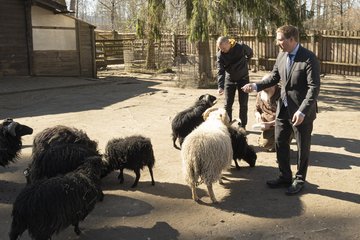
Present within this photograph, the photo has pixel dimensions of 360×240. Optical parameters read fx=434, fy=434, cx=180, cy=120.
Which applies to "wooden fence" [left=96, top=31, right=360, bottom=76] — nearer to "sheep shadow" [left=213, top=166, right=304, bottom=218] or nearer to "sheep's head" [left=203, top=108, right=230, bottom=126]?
"sheep's head" [left=203, top=108, right=230, bottom=126]

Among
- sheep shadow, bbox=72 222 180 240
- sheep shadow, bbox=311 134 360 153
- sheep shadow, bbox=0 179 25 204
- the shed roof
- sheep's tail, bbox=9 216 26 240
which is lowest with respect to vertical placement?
sheep shadow, bbox=72 222 180 240

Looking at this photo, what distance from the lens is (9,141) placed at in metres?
6.39

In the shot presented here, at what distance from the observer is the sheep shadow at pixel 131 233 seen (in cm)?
460

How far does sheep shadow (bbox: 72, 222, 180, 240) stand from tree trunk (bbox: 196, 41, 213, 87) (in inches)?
475

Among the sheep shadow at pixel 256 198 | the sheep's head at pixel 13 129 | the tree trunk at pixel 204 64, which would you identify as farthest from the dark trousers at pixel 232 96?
the tree trunk at pixel 204 64

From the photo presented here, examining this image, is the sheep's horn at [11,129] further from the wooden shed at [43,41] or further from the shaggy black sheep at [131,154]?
the wooden shed at [43,41]

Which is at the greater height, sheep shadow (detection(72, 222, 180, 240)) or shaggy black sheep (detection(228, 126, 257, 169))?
shaggy black sheep (detection(228, 126, 257, 169))

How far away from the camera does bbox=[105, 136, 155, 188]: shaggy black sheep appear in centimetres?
592

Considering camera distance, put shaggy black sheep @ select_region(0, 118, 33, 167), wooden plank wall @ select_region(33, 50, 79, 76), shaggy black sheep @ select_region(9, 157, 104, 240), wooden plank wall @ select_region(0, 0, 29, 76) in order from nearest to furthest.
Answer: shaggy black sheep @ select_region(9, 157, 104, 240) → shaggy black sheep @ select_region(0, 118, 33, 167) → wooden plank wall @ select_region(0, 0, 29, 76) → wooden plank wall @ select_region(33, 50, 79, 76)

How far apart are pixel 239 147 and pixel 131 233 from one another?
8.25 ft

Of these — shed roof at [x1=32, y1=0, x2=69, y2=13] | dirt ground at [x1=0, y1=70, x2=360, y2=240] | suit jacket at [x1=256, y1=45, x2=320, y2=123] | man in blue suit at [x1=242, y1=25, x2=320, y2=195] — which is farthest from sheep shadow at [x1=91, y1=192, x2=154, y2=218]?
shed roof at [x1=32, y1=0, x2=69, y2=13]

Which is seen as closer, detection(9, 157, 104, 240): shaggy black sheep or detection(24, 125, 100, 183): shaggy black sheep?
detection(9, 157, 104, 240): shaggy black sheep

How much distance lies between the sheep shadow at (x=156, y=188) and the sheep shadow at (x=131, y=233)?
0.94 meters

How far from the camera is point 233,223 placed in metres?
4.87
